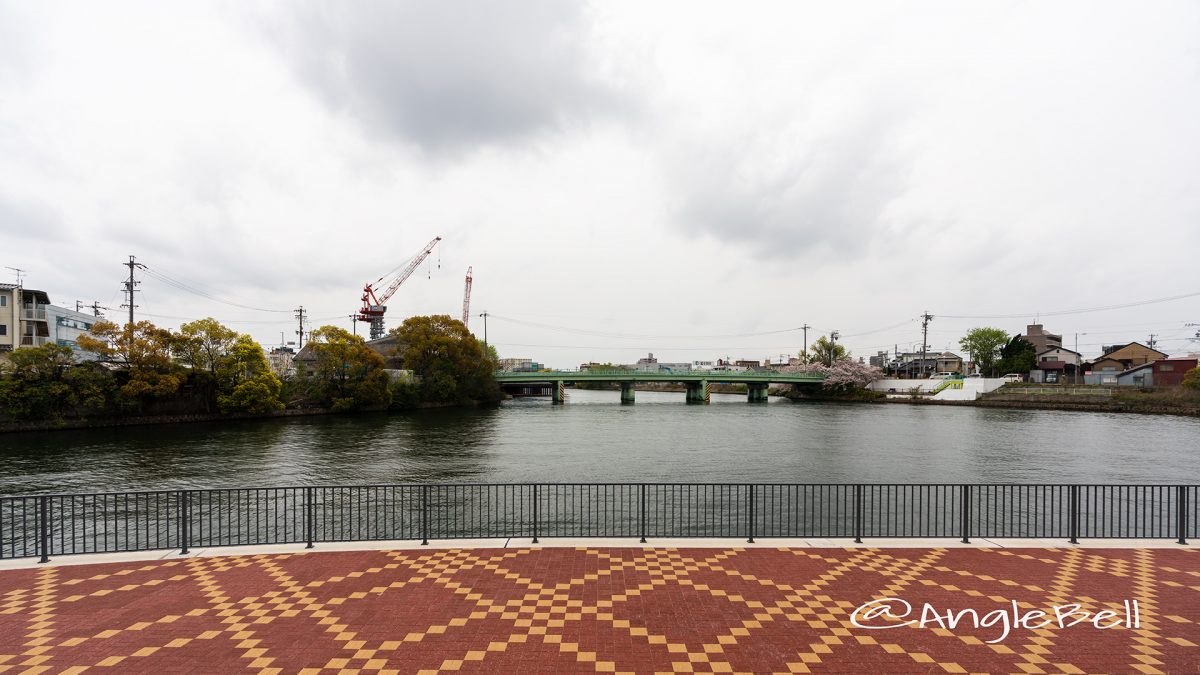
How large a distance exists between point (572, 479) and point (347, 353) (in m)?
41.4

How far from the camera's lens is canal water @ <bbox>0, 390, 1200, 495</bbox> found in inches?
1017

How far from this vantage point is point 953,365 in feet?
433

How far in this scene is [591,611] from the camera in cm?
681

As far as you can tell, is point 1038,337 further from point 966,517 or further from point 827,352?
point 966,517

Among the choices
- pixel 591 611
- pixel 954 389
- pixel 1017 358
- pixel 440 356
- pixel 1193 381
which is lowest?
pixel 954 389

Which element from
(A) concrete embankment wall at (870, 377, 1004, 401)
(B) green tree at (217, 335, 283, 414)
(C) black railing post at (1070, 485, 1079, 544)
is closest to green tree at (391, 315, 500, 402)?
(B) green tree at (217, 335, 283, 414)

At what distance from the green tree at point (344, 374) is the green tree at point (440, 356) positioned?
25.1 feet

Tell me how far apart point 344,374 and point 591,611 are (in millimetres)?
58882

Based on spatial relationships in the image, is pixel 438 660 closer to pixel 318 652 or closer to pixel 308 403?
pixel 318 652

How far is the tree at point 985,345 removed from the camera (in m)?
102

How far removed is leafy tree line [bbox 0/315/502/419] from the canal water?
119 inches

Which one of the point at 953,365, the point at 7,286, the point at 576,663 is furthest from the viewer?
the point at 953,365

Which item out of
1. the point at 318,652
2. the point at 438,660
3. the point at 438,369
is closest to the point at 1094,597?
the point at 438,660

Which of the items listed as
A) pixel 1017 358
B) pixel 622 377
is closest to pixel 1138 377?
pixel 1017 358
